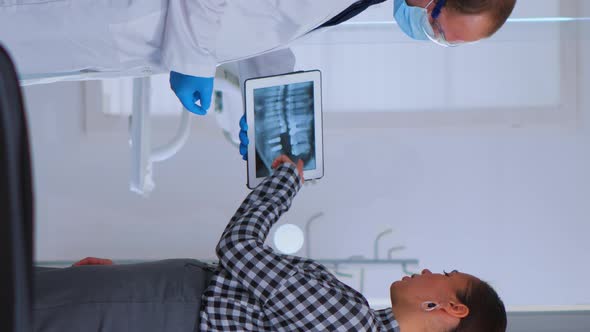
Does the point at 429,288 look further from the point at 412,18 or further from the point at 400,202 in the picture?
the point at 400,202

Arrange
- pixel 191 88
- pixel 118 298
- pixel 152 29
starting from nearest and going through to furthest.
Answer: pixel 118 298
pixel 152 29
pixel 191 88

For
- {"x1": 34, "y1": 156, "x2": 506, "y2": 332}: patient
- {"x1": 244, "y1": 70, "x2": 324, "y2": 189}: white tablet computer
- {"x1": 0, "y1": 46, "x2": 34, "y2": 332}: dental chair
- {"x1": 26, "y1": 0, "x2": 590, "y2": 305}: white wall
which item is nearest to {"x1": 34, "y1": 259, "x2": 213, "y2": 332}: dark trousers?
{"x1": 34, "y1": 156, "x2": 506, "y2": 332}: patient

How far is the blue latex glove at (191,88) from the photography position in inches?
54.0

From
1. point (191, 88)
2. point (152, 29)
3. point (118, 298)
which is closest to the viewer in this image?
point (118, 298)

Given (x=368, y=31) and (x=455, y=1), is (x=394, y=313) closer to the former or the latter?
(x=455, y=1)

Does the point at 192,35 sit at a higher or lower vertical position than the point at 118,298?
higher

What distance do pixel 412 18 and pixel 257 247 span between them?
2.04 feet

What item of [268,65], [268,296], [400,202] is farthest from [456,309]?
[400,202]

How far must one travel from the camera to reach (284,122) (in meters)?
1.45

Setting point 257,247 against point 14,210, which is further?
point 257,247

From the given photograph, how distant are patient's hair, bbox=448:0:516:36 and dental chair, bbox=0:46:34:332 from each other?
947mm

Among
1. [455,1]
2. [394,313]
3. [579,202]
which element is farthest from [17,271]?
[579,202]


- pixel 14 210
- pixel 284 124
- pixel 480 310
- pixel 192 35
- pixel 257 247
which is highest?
pixel 192 35

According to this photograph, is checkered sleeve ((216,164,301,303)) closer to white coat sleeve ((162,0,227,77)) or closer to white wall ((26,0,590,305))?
white coat sleeve ((162,0,227,77))
